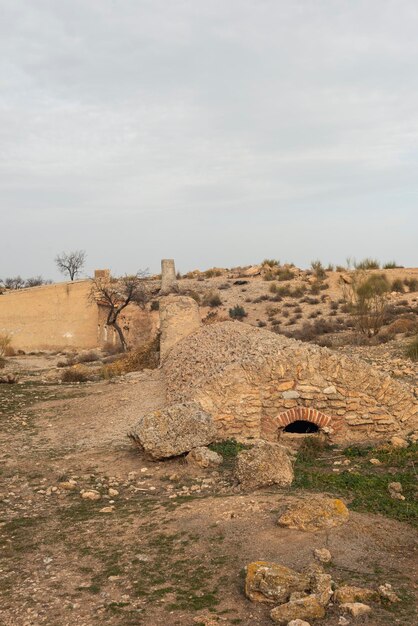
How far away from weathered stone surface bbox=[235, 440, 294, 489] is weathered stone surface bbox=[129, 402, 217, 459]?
4.44 feet

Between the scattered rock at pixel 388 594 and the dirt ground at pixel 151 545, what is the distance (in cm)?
8

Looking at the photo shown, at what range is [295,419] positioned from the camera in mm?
9992

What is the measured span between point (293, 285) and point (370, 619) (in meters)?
31.1

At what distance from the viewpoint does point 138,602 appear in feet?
16.2

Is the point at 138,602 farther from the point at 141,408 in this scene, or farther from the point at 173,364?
the point at 173,364

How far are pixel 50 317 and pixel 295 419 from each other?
18489 millimetres

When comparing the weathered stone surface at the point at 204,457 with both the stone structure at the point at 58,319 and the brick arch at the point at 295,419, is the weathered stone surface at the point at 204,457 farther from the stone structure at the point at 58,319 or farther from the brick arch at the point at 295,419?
the stone structure at the point at 58,319

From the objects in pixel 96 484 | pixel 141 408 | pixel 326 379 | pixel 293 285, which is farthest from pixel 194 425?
A: pixel 293 285

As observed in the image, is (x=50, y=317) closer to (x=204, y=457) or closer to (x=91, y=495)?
(x=204, y=457)

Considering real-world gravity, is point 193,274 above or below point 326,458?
above

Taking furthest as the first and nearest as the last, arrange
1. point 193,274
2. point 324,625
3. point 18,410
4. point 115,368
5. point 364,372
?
point 193,274, point 115,368, point 18,410, point 364,372, point 324,625

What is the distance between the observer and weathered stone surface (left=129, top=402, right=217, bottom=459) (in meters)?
8.75

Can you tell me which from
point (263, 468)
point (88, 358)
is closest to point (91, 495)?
point (263, 468)

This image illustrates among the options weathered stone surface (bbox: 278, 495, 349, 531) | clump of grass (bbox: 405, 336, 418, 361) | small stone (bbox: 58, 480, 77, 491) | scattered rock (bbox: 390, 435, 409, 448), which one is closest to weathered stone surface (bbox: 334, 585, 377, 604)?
weathered stone surface (bbox: 278, 495, 349, 531)
